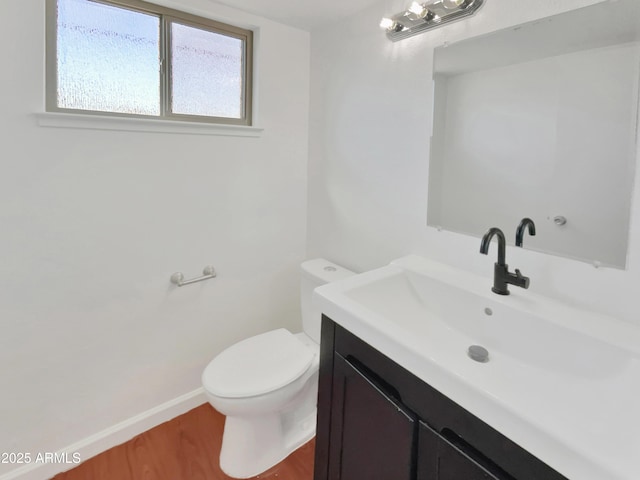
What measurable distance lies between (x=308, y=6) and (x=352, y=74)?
0.36 metres

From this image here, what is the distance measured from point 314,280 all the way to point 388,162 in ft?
2.20

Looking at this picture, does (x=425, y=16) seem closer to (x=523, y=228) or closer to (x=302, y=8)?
(x=302, y=8)

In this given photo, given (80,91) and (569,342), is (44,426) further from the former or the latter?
(569,342)

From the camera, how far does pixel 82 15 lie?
138 cm

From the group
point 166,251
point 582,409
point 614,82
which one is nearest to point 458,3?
point 614,82

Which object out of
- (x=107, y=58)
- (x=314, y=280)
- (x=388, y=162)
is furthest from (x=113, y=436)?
(x=388, y=162)

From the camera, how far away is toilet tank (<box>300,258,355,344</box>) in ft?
5.62

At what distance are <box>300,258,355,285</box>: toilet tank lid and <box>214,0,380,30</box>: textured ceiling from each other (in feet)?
4.02

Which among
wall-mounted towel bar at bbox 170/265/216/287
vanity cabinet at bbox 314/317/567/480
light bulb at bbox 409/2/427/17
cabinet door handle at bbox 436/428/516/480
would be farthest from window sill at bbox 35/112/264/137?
cabinet door handle at bbox 436/428/516/480

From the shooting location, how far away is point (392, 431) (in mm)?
885

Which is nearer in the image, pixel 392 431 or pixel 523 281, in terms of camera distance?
pixel 392 431

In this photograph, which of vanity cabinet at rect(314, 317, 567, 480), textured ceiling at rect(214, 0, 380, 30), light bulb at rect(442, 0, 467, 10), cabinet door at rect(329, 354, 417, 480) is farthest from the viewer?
textured ceiling at rect(214, 0, 380, 30)

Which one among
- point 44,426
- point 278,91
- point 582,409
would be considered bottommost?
point 44,426

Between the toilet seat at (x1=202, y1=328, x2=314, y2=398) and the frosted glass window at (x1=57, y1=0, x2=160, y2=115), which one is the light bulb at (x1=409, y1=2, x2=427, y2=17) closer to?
the frosted glass window at (x1=57, y1=0, x2=160, y2=115)
